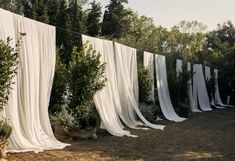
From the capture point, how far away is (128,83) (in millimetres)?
10828

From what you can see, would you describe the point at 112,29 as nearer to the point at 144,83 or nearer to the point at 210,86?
the point at 210,86

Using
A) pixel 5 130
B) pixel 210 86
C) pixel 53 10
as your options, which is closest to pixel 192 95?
pixel 210 86

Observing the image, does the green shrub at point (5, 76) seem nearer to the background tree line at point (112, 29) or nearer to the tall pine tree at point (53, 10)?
the background tree line at point (112, 29)

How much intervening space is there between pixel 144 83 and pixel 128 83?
1142 millimetres

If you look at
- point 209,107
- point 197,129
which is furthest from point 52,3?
point 197,129

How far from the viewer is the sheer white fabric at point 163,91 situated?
42.6 ft

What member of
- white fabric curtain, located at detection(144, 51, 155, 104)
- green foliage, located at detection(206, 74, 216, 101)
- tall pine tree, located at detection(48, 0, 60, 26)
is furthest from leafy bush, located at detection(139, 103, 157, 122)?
tall pine tree, located at detection(48, 0, 60, 26)

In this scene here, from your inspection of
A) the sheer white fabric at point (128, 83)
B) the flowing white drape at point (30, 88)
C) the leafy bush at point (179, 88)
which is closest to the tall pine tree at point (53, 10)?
the leafy bush at point (179, 88)

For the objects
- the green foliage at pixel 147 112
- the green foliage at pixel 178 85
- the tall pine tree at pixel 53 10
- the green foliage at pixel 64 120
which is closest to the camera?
the green foliage at pixel 64 120

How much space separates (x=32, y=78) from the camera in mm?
6727

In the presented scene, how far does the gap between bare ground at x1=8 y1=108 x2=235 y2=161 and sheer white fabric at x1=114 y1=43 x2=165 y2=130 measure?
3.44 feet

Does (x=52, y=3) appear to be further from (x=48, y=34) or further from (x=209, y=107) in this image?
(x=48, y=34)

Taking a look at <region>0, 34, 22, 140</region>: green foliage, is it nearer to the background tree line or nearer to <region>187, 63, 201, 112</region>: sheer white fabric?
the background tree line

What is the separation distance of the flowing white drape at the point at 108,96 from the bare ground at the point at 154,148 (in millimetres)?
272
